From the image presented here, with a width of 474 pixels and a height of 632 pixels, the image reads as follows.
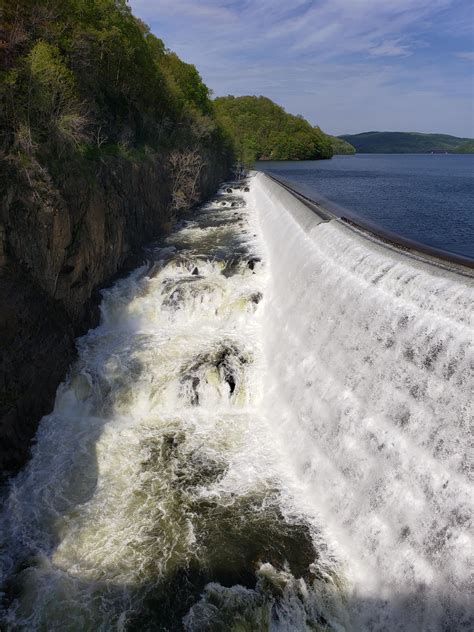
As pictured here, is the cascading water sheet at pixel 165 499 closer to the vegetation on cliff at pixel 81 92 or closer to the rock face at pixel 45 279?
the rock face at pixel 45 279

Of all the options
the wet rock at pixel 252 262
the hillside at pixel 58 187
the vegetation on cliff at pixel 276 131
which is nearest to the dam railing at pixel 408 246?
the wet rock at pixel 252 262

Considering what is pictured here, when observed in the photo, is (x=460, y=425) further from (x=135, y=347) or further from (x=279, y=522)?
(x=135, y=347)

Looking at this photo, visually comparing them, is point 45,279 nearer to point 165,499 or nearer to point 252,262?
point 165,499

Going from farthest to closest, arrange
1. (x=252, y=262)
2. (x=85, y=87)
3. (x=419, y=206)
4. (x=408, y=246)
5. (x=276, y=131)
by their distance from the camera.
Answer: (x=276, y=131) < (x=419, y=206) < (x=85, y=87) < (x=252, y=262) < (x=408, y=246)

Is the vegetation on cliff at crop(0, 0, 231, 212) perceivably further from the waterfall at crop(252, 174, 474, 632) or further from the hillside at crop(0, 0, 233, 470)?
the waterfall at crop(252, 174, 474, 632)

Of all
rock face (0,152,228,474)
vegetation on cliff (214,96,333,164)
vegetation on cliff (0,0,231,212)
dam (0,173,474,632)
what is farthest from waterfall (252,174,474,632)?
vegetation on cliff (214,96,333,164)

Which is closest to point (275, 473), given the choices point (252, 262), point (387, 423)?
point (387, 423)
